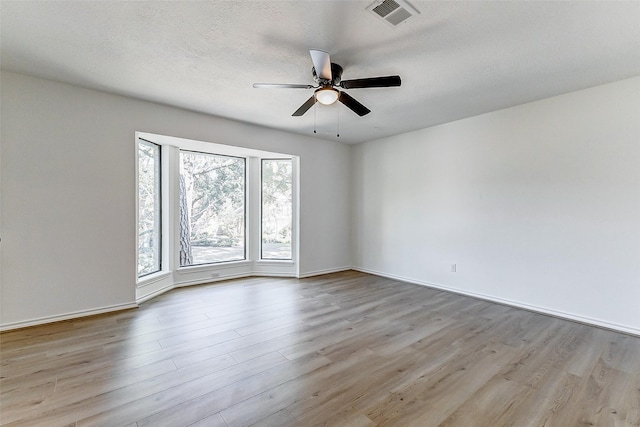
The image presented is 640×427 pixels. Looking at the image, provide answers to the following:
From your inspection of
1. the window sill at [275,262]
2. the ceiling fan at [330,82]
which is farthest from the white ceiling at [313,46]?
the window sill at [275,262]

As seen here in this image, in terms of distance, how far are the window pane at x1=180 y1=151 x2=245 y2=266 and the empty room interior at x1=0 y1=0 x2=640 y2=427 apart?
4 centimetres

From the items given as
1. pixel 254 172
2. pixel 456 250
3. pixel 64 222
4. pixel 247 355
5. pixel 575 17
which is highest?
pixel 575 17

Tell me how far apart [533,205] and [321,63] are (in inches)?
130

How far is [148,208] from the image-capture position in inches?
166

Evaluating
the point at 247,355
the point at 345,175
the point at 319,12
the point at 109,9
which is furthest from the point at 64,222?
the point at 345,175

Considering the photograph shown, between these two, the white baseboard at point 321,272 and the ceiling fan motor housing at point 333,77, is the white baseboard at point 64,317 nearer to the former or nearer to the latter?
the white baseboard at point 321,272

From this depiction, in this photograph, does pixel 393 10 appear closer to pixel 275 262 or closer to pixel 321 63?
pixel 321 63

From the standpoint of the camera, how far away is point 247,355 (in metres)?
2.42

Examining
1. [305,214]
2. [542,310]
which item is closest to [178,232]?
[305,214]

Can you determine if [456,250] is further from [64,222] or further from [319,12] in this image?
[64,222]

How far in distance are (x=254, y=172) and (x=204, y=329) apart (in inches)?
124

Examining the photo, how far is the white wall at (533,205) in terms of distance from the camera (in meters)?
3.01

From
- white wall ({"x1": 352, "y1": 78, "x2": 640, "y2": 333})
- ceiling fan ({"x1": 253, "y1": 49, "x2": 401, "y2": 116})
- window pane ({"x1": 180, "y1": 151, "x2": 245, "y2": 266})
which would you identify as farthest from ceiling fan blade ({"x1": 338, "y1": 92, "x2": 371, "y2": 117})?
window pane ({"x1": 180, "y1": 151, "x2": 245, "y2": 266})

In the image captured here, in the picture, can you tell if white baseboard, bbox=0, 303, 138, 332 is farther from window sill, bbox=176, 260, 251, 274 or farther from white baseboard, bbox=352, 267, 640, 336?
white baseboard, bbox=352, 267, 640, 336
